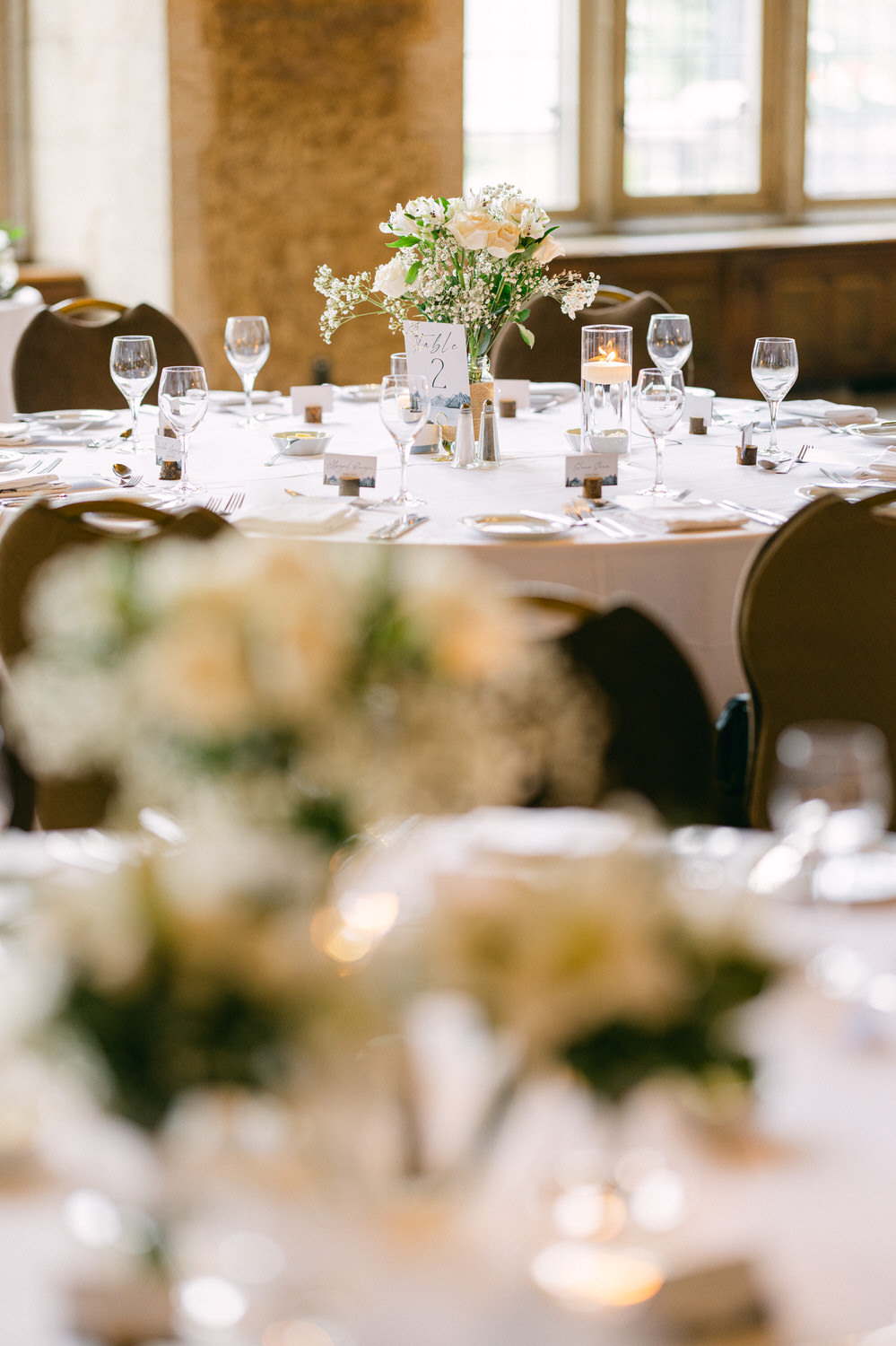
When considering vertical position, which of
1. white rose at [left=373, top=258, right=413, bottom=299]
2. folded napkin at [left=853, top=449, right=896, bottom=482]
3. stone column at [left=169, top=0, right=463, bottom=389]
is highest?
stone column at [left=169, top=0, right=463, bottom=389]

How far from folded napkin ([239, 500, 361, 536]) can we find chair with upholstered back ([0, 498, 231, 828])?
257 millimetres

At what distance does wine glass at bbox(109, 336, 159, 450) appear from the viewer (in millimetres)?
3055

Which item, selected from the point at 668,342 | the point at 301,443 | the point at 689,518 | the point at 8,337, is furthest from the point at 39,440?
the point at 8,337

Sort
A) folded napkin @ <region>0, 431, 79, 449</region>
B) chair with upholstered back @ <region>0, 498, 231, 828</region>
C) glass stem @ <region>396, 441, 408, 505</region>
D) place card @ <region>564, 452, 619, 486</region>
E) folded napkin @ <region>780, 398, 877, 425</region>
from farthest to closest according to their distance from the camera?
folded napkin @ <region>780, 398, 877, 425</region>, folded napkin @ <region>0, 431, 79, 449</region>, place card @ <region>564, 452, 619, 486</region>, glass stem @ <region>396, 441, 408, 505</region>, chair with upholstered back @ <region>0, 498, 231, 828</region>

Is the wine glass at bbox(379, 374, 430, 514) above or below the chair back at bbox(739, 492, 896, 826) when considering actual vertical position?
above

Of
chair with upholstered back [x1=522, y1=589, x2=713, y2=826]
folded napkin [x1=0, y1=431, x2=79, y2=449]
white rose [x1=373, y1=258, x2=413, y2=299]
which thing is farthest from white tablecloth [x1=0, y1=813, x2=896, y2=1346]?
folded napkin [x1=0, y1=431, x2=79, y2=449]

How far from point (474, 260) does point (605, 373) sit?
341 millimetres

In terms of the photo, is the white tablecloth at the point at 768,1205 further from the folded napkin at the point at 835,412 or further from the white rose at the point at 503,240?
the folded napkin at the point at 835,412

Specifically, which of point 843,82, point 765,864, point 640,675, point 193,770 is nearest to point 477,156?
point 843,82

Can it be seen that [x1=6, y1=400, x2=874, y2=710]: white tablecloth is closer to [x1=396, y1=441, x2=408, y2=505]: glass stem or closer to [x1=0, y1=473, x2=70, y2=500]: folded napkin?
[x1=396, y1=441, x2=408, y2=505]: glass stem

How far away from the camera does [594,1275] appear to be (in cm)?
79

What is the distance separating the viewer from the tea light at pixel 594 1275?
774 mm

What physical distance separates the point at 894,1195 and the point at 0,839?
825 millimetres

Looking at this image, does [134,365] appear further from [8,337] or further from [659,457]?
[8,337]
